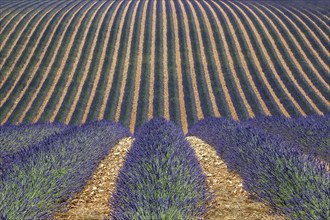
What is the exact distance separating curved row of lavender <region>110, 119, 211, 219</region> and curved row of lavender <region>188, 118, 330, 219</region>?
955 mm

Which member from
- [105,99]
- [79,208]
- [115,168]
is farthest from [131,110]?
[79,208]

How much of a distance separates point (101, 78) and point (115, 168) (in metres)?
19.4

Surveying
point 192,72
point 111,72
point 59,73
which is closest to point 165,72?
point 192,72

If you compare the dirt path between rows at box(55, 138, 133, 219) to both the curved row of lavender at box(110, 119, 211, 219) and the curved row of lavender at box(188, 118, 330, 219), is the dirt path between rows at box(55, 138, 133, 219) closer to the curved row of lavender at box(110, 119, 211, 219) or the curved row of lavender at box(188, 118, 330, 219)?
the curved row of lavender at box(110, 119, 211, 219)

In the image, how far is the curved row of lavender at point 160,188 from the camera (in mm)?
4656

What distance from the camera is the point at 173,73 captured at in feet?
96.1

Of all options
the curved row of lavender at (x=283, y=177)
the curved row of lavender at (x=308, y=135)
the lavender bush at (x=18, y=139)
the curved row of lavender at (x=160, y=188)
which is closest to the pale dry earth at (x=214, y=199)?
the curved row of lavender at (x=283, y=177)

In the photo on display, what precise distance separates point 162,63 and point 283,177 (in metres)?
25.4

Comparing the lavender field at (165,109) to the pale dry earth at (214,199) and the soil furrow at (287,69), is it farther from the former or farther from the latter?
the soil furrow at (287,69)

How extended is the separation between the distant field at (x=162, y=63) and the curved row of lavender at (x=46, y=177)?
46.7 feet

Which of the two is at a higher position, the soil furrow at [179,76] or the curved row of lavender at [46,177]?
the curved row of lavender at [46,177]

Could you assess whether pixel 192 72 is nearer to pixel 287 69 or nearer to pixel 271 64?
pixel 271 64

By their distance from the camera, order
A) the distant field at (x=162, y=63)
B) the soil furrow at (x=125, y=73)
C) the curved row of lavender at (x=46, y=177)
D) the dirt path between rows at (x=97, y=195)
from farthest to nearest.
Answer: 1. the soil furrow at (x=125, y=73)
2. the distant field at (x=162, y=63)
3. the dirt path between rows at (x=97, y=195)
4. the curved row of lavender at (x=46, y=177)

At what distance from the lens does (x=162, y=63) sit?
1207 inches
